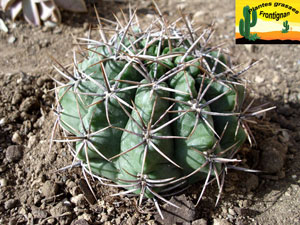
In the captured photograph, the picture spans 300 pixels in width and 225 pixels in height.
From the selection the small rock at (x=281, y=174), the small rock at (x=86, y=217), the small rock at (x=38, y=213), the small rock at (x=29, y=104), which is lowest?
the small rock at (x=281, y=174)

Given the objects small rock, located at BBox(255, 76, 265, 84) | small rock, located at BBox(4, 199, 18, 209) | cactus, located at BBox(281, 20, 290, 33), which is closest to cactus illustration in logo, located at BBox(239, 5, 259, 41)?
cactus, located at BBox(281, 20, 290, 33)

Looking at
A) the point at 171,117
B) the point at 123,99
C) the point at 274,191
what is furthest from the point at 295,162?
the point at 123,99

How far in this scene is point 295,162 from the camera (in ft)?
10.7

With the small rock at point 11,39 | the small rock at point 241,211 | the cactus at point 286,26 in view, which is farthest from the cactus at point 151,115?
the small rock at point 11,39

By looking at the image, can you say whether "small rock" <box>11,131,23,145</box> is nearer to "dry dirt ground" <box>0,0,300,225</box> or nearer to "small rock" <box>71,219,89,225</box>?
"dry dirt ground" <box>0,0,300,225</box>

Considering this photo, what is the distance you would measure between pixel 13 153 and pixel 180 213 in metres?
1.52

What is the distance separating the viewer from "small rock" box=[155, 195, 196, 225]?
2.71 m

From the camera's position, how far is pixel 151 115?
2.35 metres

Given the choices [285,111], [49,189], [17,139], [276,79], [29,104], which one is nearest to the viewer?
[49,189]

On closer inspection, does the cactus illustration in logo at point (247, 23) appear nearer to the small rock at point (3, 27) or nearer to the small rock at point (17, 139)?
the small rock at point (17, 139)

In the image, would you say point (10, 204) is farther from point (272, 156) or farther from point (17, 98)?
point (272, 156)

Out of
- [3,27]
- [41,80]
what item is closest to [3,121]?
[41,80]

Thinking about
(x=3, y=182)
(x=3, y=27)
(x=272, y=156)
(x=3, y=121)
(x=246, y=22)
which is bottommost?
(x=272, y=156)

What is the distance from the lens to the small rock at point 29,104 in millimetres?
3492
